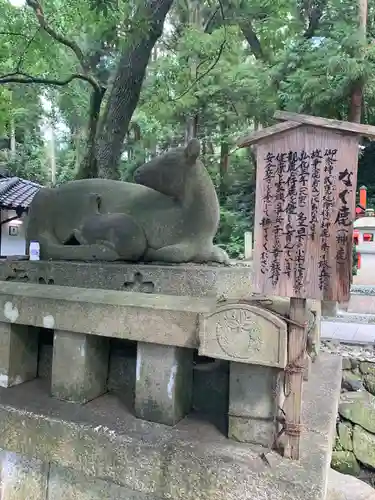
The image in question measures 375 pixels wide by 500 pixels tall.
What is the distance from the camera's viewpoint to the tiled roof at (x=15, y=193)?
11414 millimetres

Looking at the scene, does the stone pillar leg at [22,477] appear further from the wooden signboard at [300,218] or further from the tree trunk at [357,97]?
the tree trunk at [357,97]

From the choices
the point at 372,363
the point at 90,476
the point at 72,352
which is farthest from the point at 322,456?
the point at 372,363

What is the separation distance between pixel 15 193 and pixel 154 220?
10.4 m

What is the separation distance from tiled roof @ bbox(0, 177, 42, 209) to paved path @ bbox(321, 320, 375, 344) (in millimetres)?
8145

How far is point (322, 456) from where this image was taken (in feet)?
6.55

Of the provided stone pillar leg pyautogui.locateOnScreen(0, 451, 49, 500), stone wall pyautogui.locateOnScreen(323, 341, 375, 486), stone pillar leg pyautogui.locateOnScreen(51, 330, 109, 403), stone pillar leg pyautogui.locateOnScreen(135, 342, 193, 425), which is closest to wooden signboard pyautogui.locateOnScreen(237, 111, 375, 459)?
stone pillar leg pyautogui.locateOnScreen(135, 342, 193, 425)

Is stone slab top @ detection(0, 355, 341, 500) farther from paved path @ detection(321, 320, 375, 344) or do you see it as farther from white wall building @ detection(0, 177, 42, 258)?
white wall building @ detection(0, 177, 42, 258)

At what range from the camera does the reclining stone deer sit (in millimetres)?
2992

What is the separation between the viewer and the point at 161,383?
224cm

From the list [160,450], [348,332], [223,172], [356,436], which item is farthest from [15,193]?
[160,450]

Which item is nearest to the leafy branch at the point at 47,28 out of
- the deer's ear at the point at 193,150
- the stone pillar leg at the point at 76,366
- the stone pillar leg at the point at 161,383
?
the deer's ear at the point at 193,150

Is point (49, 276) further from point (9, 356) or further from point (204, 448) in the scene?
point (204, 448)

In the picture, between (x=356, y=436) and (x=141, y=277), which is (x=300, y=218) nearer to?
(x=141, y=277)

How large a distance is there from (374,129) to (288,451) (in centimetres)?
157
